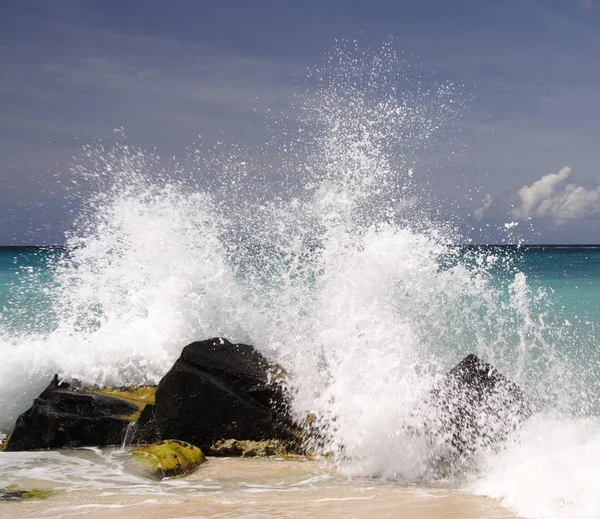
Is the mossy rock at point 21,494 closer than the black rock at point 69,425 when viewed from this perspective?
Yes

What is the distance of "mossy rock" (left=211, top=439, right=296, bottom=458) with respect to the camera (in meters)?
5.98

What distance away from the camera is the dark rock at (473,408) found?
5613 mm

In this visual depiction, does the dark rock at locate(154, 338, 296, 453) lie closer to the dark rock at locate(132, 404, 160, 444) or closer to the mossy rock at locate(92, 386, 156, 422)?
the dark rock at locate(132, 404, 160, 444)

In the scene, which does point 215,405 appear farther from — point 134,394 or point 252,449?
point 134,394

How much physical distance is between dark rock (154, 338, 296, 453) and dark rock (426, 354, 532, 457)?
1.33 metres

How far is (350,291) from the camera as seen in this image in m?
7.32

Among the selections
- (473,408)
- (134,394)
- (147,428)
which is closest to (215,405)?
(147,428)

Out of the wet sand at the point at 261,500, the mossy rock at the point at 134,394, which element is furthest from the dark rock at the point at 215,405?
the wet sand at the point at 261,500

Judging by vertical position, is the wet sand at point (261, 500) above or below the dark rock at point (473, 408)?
below

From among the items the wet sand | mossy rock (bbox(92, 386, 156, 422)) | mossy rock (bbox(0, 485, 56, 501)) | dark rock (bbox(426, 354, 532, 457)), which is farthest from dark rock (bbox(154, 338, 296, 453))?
mossy rock (bbox(0, 485, 56, 501))

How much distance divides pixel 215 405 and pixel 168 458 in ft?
2.62

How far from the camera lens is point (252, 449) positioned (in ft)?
19.7

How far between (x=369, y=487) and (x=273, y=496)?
763 mm

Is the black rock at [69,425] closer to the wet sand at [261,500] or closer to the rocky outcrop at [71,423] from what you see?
the rocky outcrop at [71,423]
